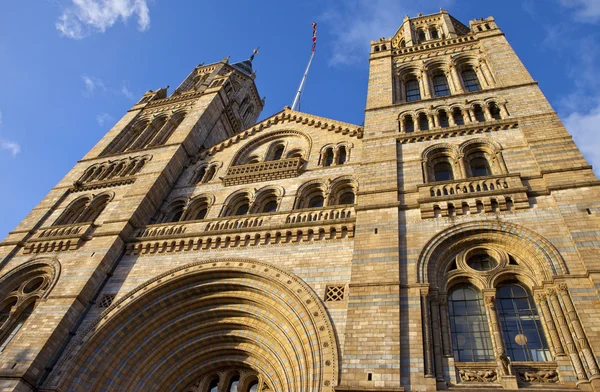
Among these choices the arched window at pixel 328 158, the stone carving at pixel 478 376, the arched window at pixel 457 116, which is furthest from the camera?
the arched window at pixel 328 158

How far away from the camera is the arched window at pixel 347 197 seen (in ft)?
55.3

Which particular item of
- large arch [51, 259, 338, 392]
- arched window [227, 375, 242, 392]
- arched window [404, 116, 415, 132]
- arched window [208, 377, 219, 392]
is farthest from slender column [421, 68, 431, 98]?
arched window [208, 377, 219, 392]

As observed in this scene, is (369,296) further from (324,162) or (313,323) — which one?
(324,162)

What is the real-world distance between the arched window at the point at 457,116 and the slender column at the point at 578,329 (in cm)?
872

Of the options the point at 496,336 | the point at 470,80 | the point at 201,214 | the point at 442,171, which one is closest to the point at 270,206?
the point at 201,214

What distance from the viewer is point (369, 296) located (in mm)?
11062

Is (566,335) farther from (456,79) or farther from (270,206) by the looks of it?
(456,79)

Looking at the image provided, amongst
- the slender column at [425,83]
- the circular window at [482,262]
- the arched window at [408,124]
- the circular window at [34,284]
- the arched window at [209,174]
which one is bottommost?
the circular window at [34,284]

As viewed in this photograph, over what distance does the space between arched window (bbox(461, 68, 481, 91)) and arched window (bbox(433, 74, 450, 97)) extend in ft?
2.69

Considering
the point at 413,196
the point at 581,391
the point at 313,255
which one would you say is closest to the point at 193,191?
the point at 313,255

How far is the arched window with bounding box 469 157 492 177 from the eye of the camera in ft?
50.5

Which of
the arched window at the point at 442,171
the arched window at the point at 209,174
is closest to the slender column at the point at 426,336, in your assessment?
the arched window at the point at 442,171

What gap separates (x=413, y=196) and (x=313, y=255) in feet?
12.1

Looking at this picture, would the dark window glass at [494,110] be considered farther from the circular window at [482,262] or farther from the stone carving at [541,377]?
A: the stone carving at [541,377]
